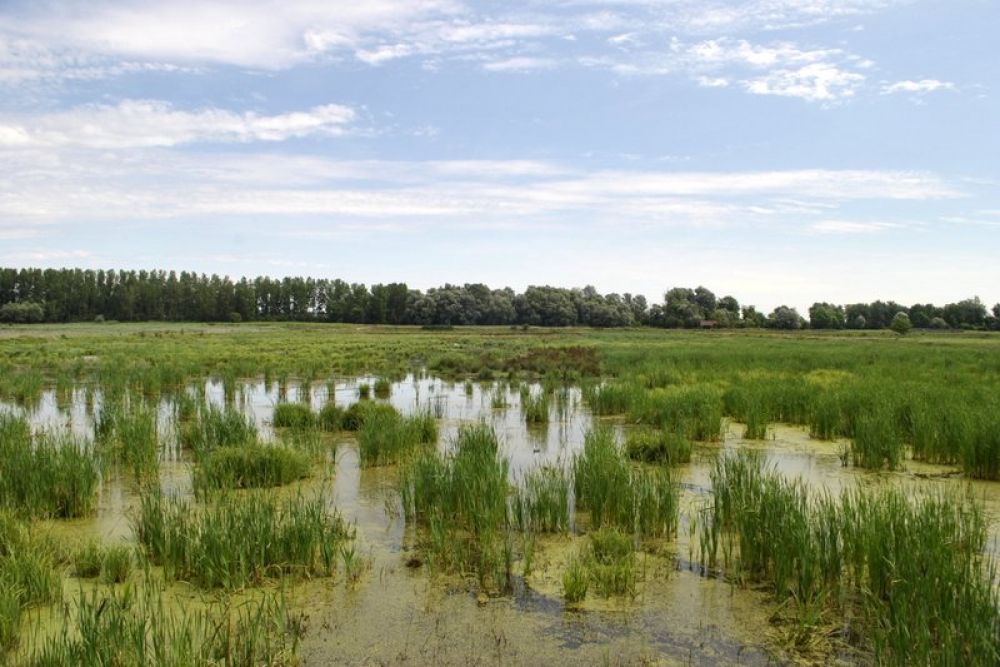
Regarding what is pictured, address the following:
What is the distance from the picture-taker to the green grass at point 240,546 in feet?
21.1

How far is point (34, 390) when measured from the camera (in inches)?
803

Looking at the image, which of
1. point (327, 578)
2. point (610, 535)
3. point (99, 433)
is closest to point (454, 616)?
point (327, 578)

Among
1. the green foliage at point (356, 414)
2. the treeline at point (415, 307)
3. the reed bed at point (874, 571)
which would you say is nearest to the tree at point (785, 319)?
the treeline at point (415, 307)

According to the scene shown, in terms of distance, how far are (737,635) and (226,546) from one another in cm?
444

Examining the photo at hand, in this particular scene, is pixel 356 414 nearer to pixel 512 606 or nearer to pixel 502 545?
pixel 502 545

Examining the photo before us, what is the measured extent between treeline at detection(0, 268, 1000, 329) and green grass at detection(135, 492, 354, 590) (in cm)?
9607

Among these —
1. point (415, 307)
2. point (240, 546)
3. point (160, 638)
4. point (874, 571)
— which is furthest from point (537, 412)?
point (415, 307)

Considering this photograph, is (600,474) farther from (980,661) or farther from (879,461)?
(879,461)

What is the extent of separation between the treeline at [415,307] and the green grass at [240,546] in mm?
96069

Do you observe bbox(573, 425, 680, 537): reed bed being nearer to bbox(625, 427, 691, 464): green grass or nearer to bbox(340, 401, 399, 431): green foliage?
bbox(625, 427, 691, 464): green grass

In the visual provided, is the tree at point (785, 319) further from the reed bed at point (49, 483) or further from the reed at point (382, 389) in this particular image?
the reed bed at point (49, 483)

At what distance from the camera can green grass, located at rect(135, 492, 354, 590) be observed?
6418 mm

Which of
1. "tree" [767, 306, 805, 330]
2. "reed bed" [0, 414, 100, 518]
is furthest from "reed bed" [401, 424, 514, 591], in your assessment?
"tree" [767, 306, 805, 330]

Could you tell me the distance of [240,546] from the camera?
6.43 meters
